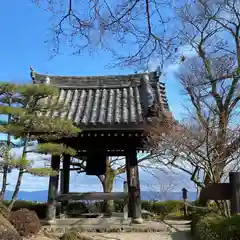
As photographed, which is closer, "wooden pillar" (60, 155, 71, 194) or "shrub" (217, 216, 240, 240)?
"shrub" (217, 216, 240, 240)

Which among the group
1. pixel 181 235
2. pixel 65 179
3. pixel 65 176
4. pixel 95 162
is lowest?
pixel 181 235

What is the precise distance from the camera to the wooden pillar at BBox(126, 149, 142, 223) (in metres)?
10.4

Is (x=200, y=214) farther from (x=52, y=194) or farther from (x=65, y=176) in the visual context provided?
(x=65, y=176)

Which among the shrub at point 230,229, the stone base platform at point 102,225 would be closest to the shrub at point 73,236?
the stone base platform at point 102,225

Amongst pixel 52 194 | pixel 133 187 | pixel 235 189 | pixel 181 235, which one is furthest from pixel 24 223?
pixel 235 189

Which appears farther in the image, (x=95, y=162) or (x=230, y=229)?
(x=95, y=162)

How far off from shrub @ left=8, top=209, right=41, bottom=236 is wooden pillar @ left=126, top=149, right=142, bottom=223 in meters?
2.85

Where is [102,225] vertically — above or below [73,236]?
above

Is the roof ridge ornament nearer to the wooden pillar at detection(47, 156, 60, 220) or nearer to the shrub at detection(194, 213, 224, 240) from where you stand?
the wooden pillar at detection(47, 156, 60, 220)

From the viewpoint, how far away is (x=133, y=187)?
1052 centimetres

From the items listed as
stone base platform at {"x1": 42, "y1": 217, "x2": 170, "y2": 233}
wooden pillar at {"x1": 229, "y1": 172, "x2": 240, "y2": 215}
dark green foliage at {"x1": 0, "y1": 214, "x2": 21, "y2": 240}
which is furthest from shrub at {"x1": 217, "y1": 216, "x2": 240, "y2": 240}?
stone base platform at {"x1": 42, "y1": 217, "x2": 170, "y2": 233}

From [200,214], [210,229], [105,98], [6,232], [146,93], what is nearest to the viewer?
[6,232]

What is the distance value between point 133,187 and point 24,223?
3355 mm

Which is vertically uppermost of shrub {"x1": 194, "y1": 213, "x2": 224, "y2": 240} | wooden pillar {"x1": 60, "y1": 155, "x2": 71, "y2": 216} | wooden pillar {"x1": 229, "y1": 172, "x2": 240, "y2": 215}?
wooden pillar {"x1": 60, "y1": 155, "x2": 71, "y2": 216}
